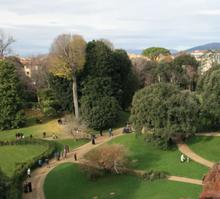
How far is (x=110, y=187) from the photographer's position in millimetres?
41219

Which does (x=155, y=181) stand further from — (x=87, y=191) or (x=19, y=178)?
(x=19, y=178)

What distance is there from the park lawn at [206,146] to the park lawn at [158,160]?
8.24 ft

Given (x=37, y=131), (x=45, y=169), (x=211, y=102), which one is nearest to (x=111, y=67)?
(x=37, y=131)

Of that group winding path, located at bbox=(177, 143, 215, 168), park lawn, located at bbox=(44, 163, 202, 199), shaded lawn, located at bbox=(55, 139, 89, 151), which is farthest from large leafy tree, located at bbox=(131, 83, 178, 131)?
shaded lawn, located at bbox=(55, 139, 89, 151)

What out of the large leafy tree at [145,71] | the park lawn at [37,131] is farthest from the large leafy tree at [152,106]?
the large leafy tree at [145,71]

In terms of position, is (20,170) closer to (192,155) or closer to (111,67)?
(192,155)

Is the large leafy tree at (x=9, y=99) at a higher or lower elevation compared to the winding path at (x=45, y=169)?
higher

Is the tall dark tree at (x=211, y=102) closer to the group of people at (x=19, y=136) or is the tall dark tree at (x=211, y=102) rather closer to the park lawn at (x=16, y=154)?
the park lawn at (x=16, y=154)

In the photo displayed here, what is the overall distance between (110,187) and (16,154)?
1565cm

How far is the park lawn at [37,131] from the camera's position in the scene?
6256cm

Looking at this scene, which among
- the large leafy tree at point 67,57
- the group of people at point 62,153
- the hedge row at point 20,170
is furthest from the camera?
the large leafy tree at point 67,57

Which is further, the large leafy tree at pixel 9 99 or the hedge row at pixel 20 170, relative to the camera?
the large leafy tree at pixel 9 99

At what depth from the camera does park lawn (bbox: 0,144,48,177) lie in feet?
153

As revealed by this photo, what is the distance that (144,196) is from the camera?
37812mm
